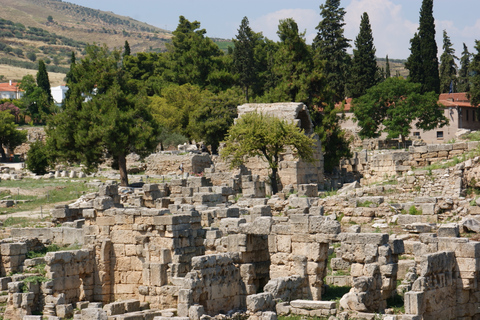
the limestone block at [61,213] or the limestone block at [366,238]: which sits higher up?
the limestone block at [61,213]

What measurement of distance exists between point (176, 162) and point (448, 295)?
85.4ft

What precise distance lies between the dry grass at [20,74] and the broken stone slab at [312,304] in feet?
415

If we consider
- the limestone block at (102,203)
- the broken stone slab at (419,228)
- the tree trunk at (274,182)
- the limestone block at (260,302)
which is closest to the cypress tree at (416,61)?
the tree trunk at (274,182)

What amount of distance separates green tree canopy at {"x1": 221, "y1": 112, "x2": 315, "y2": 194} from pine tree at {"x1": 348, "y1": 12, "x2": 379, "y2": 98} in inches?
1026

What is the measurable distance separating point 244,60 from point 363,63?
9.30m

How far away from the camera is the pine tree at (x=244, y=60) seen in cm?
6272

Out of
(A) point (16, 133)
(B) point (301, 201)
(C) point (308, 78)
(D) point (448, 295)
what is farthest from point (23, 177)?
(D) point (448, 295)

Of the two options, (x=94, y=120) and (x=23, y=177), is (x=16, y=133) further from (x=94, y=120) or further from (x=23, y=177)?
(x=94, y=120)

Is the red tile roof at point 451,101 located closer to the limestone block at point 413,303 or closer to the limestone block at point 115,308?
the limestone block at point 115,308

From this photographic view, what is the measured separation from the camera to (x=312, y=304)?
16.3 m

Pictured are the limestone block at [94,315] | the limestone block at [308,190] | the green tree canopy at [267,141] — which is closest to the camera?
the limestone block at [94,315]

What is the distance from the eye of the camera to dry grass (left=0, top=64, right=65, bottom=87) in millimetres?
142125

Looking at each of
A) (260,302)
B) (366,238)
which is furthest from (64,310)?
(366,238)

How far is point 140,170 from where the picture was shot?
44.7 meters
